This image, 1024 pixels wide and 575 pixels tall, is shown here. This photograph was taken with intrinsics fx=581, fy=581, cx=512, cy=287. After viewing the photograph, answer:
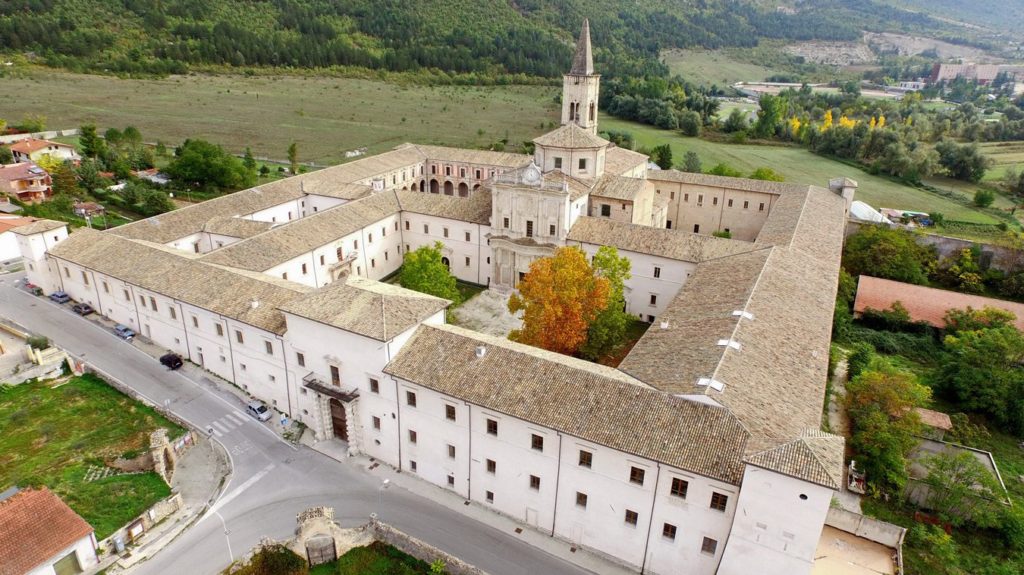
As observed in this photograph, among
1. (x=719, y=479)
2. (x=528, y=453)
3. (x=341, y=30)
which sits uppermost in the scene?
(x=341, y=30)

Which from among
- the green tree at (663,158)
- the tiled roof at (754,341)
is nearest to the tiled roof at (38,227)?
the tiled roof at (754,341)

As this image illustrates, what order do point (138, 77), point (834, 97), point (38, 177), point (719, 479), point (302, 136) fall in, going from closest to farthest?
point (719, 479)
point (38, 177)
point (302, 136)
point (138, 77)
point (834, 97)

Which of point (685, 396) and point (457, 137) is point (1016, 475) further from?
point (457, 137)

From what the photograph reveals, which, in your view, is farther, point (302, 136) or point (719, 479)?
point (302, 136)

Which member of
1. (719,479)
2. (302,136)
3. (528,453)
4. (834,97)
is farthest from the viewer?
(834,97)

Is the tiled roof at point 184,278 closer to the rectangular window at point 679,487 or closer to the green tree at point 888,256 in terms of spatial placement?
the rectangular window at point 679,487

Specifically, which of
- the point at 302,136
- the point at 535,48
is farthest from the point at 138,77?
the point at 535,48

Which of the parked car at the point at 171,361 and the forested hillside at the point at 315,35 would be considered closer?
the parked car at the point at 171,361

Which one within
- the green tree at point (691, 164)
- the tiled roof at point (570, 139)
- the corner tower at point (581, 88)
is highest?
the corner tower at point (581, 88)

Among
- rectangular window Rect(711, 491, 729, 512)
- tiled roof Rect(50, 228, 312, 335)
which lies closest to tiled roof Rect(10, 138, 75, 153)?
tiled roof Rect(50, 228, 312, 335)
